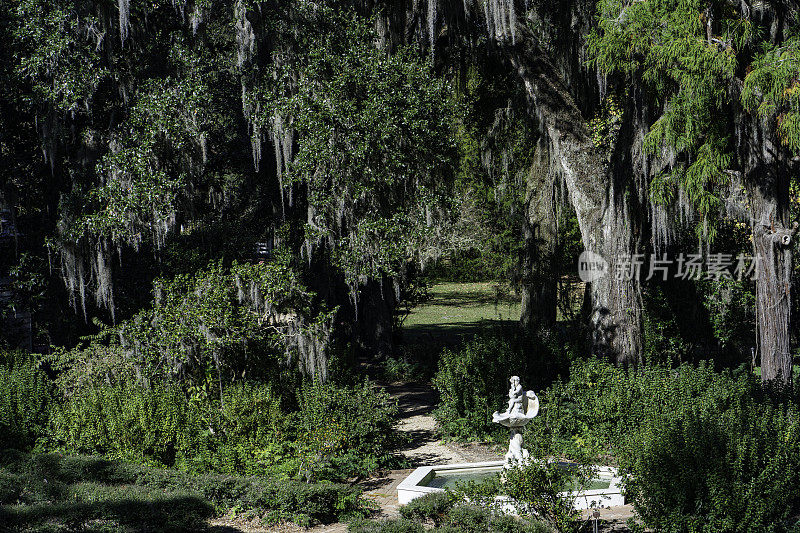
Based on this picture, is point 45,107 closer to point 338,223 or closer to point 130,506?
point 338,223

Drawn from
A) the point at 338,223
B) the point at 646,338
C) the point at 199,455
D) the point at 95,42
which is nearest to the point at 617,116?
the point at 646,338

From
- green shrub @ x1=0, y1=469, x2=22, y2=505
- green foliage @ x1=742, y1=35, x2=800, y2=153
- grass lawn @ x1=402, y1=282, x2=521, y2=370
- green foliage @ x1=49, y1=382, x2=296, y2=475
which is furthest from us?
grass lawn @ x1=402, y1=282, x2=521, y2=370

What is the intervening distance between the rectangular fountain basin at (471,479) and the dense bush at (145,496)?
0.60m

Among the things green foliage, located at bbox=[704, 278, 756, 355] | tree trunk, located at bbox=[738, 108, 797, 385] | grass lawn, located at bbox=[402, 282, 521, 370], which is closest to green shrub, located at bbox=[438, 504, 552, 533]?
tree trunk, located at bbox=[738, 108, 797, 385]

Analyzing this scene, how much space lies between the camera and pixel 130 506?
680 cm

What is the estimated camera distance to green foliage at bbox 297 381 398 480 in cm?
895

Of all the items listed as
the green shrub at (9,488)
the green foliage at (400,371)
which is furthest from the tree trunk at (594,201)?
the green shrub at (9,488)

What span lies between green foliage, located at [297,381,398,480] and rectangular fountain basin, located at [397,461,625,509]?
867mm

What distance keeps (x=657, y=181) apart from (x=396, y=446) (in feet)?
17.8

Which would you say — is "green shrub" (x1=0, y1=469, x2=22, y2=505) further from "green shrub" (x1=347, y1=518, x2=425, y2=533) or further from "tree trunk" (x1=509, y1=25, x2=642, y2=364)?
"tree trunk" (x1=509, y1=25, x2=642, y2=364)

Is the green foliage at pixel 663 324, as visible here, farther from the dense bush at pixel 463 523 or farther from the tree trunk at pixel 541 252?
the dense bush at pixel 463 523

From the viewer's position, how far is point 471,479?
869 cm

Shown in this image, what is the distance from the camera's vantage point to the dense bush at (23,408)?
10148 millimetres

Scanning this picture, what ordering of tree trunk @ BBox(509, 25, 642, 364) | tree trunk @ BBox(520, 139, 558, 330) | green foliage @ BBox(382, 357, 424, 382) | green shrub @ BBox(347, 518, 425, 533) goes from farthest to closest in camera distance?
green foliage @ BBox(382, 357, 424, 382) < tree trunk @ BBox(520, 139, 558, 330) < tree trunk @ BBox(509, 25, 642, 364) < green shrub @ BBox(347, 518, 425, 533)
